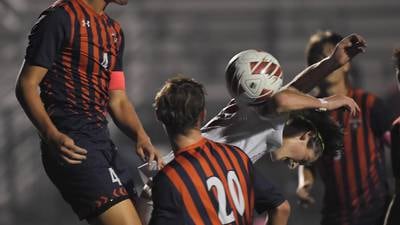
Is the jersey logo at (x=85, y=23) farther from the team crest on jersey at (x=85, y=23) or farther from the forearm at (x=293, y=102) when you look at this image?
the forearm at (x=293, y=102)

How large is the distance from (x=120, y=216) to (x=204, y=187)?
606 millimetres

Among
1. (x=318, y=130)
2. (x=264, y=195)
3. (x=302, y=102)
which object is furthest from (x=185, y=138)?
(x=318, y=130)

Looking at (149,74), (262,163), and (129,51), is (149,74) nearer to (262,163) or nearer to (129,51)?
(129,51)

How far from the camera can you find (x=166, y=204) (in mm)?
3754

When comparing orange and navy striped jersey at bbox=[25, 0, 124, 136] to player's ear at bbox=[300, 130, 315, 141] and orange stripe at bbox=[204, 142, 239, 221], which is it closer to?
orange stripe at bbox=[204, 142, 239, 221]

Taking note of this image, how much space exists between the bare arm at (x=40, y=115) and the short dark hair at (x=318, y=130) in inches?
62.9

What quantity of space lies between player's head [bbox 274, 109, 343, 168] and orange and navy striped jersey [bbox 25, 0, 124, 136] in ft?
4.01

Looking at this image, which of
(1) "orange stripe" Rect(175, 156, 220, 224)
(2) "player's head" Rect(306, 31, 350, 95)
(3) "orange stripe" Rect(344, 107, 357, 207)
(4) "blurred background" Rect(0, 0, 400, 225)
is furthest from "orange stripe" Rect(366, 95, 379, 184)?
(4) "blurred background" Rect(0, 0, 400, 225)

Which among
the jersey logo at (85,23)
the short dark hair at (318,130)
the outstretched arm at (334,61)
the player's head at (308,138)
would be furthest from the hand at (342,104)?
the jersey logo at (85,23)

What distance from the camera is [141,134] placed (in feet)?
15.0

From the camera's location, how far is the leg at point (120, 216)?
426 centimetres

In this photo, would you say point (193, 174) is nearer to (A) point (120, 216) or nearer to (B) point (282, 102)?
(A) point (120, 216)

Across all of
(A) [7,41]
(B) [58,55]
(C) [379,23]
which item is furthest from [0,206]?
(B) [58,55]

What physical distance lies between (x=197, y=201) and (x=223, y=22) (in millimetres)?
10166
